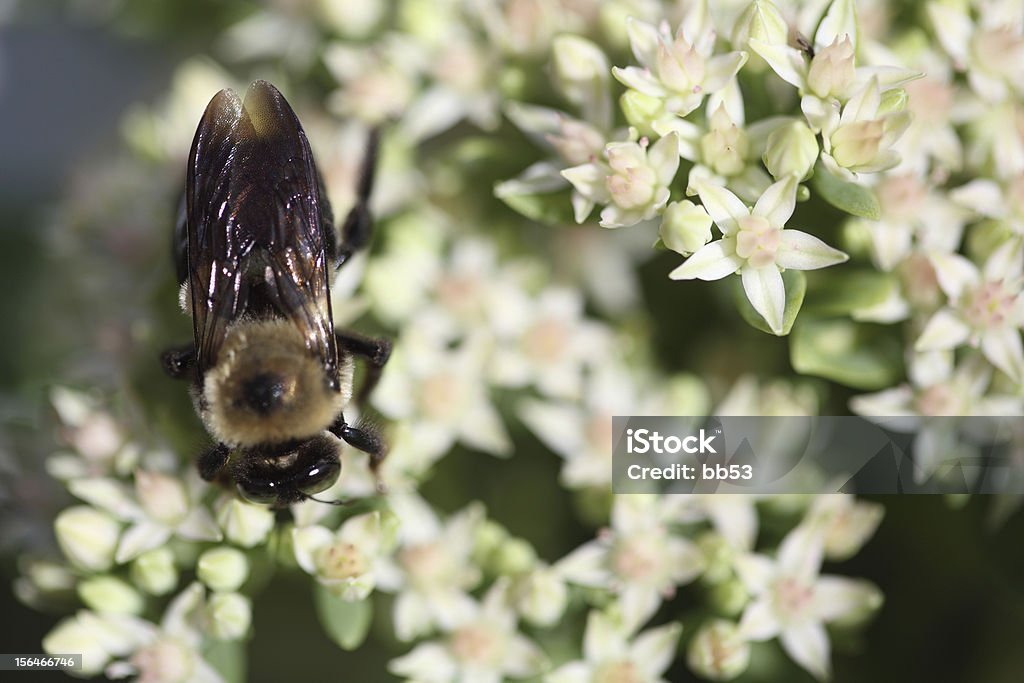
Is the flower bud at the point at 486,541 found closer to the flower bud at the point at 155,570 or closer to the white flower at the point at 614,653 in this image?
the white flower at the point at 614,653

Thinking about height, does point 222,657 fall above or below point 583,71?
below

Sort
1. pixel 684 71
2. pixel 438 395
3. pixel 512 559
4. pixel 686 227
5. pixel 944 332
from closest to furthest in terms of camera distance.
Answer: pixel 686 227
pixel 684 71
pixel 944 332
pixel 512 559
pixel 438 395

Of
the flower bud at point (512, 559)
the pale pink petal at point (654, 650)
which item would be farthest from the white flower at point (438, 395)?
the pale pink petal at point (654, 650)

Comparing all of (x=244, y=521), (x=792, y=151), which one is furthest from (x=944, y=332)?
(x=244, y=521)

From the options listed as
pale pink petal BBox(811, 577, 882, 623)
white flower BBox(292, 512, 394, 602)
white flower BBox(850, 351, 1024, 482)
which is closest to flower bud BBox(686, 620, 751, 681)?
pale pink petal BBox(811, 577, 882, 623)

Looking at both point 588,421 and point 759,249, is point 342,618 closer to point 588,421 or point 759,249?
point 588,421

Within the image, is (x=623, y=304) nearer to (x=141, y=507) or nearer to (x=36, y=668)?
(x=141, y=507)

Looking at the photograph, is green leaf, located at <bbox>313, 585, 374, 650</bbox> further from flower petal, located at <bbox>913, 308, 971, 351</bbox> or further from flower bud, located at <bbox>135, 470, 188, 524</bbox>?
flower petal, located at <bbox>913, 308, 971, 351</bbox>
